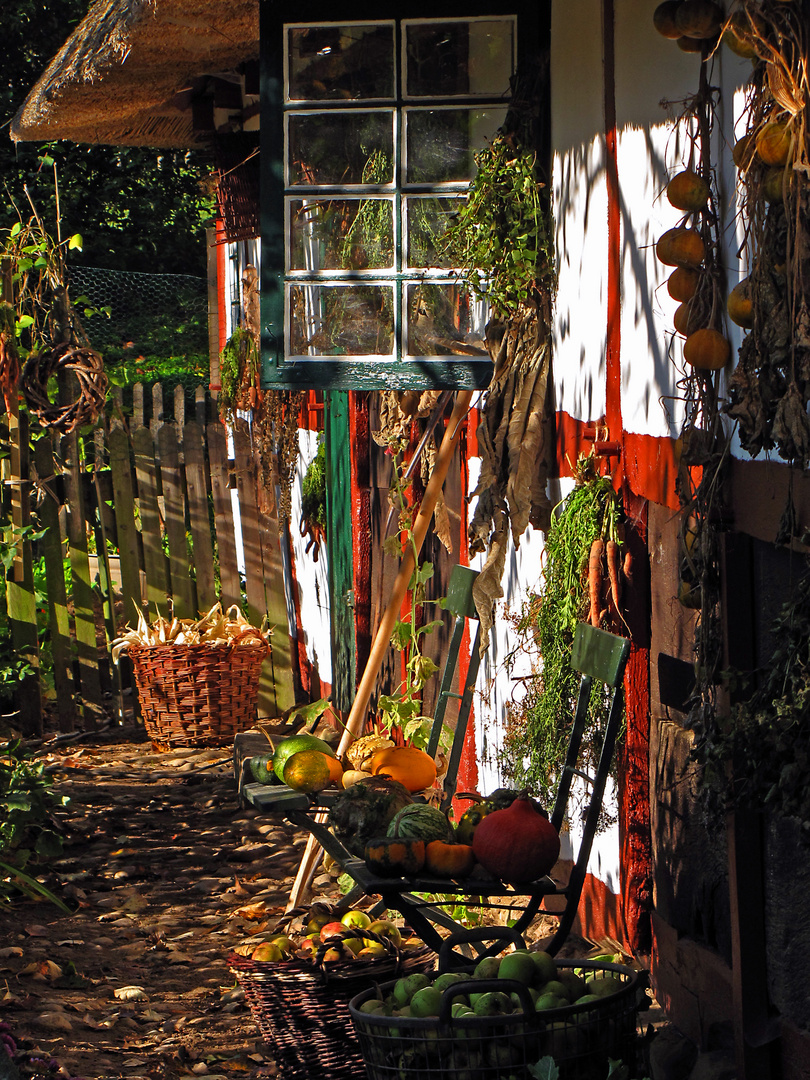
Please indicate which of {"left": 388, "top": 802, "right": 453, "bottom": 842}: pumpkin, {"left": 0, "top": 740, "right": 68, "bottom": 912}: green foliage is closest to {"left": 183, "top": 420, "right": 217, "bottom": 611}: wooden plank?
{"left": 0, "top": 740, "right": 68, "bottom": 912}: green foliage

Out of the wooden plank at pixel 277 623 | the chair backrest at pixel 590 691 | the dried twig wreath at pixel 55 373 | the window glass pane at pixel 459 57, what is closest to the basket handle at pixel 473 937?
the chair backrest at pixel 590 691

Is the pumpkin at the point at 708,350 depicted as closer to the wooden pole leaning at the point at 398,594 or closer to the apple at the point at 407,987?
the apple at the point at 407,987

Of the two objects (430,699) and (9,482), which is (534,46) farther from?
(9,482)

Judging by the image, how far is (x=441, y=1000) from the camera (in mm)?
2537

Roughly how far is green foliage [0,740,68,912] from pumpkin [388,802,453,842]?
82.1 inches

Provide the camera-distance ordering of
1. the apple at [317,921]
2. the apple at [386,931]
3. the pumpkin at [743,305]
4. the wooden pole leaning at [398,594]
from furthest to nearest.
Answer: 1. the wooden pole leaning at [398,594]
2. the apple at [317,921]
3. the apple at [386,931]
4. the pumpkin at [743,305]

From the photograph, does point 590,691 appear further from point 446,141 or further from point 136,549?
point 136,549

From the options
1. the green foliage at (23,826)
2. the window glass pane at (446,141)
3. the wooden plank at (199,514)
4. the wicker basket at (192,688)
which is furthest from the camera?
the wooden plank at (199,514)

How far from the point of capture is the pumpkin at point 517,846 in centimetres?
279

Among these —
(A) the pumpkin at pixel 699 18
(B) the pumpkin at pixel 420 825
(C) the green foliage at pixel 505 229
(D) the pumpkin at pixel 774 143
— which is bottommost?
(B) the pumpkin at pixel 420 825

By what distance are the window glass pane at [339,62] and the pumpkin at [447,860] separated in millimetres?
2587

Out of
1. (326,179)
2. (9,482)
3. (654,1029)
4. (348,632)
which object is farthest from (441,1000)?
(9,482)

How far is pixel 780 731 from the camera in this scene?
206cm

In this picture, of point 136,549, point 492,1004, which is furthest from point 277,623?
point 492,1004
